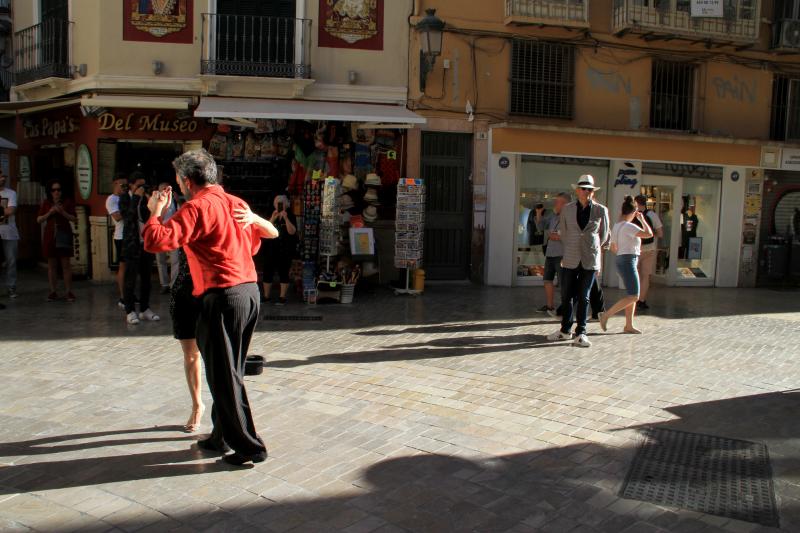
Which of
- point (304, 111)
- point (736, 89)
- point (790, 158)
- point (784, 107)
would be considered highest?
point (736, 89)

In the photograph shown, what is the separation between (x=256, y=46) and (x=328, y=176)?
2.87m

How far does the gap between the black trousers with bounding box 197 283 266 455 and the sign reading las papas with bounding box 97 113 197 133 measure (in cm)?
965

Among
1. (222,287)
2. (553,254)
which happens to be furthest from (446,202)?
(222,287)

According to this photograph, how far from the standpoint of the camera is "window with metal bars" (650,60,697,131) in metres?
15.5

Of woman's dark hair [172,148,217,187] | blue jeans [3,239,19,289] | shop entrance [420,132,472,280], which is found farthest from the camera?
shop entrance [420,132,472,280]

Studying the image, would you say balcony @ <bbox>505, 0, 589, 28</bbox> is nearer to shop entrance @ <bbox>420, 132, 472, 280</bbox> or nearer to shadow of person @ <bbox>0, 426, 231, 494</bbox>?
shop entrance @ <bbox>420, 132, 472, 280</bbox>

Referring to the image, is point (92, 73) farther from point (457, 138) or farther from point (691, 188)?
point (691, 188)

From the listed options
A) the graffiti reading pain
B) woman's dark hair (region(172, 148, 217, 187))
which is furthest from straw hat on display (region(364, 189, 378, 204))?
woman's dark hair (region(172, 148, 217, 187))

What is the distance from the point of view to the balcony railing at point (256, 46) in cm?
1301

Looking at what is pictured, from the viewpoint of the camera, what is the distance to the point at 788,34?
51.4 feet

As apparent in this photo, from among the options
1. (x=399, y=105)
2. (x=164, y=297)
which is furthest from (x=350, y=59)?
(x=164, y=297)

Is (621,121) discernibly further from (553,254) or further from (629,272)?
(629,272)

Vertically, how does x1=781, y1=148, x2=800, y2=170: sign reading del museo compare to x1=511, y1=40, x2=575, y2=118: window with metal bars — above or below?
below

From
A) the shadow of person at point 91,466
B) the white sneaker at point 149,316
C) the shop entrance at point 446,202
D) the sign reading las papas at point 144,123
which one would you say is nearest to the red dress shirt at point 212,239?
the shadow of person at point 91,466
